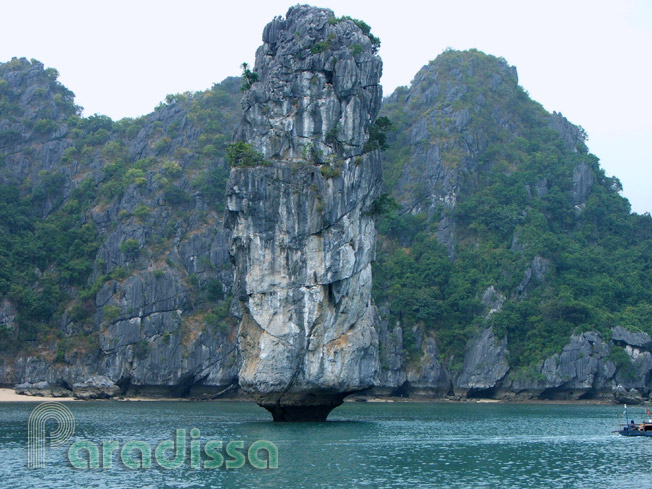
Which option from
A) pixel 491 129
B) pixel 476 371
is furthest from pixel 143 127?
pixel 476 371

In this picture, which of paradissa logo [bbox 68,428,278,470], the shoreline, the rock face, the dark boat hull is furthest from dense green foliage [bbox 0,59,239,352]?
the dark boat hull

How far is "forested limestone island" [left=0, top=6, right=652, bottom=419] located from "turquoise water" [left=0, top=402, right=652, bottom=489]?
465 centimetres

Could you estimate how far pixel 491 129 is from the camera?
96.6 metres

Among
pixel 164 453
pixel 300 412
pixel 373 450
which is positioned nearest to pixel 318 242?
pixel 300 412

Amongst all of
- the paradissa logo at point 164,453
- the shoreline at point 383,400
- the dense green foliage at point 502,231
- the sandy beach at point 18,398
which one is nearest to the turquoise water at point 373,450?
the paradissa logo at point 164,453

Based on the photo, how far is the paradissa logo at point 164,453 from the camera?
95.8ft

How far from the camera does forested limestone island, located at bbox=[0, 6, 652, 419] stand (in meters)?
43.7

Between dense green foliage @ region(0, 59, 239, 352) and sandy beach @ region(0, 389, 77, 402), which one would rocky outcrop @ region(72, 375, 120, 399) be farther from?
dense green foliage @ region(0, 59, 239, 352)

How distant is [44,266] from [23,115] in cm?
2310

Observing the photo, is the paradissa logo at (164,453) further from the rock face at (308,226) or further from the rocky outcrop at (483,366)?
the rocky outcrop at (483,366)

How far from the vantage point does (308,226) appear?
142 ft

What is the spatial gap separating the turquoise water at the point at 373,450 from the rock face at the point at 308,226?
286 cm

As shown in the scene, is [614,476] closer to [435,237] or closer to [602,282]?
[602,282]

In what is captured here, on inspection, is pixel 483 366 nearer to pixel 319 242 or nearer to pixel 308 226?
pixel 319 242
